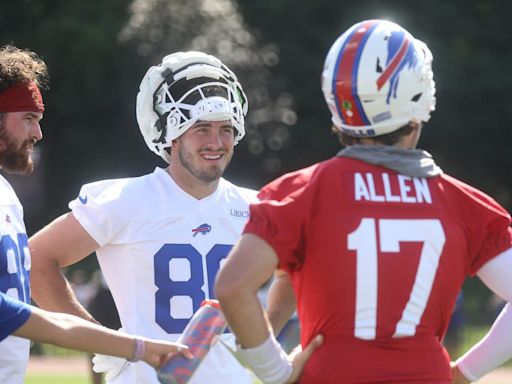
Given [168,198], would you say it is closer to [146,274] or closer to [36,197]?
[146,274]

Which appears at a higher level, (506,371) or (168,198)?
(168,198)

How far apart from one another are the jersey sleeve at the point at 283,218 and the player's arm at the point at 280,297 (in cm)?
54

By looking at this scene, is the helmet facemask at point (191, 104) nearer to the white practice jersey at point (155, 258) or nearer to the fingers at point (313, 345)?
the white practice jersey at point (155, 258)

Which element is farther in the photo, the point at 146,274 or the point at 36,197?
the point at 36,197

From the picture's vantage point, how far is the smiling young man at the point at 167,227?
525cm

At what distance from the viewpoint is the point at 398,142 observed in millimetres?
3865

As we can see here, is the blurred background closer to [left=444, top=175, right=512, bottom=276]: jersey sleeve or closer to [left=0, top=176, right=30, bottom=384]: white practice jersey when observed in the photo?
[left=0, top=176, right=30, bottom=384]: white practice jersey

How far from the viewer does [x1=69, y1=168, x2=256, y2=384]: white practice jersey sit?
17.1 feet

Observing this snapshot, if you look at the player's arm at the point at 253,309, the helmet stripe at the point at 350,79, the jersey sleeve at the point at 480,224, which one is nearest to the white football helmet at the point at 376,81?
the helmet stripe at the point at 350,79

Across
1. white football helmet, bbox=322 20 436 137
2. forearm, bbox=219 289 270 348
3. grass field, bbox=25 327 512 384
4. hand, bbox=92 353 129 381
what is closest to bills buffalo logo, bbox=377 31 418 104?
white football helmet, bbox=322 20 436 137

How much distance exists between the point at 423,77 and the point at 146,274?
1.88 metres

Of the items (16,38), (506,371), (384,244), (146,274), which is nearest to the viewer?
(384,244)

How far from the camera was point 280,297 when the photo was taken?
170 inches

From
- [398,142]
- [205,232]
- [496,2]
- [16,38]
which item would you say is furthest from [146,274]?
[496,2]
